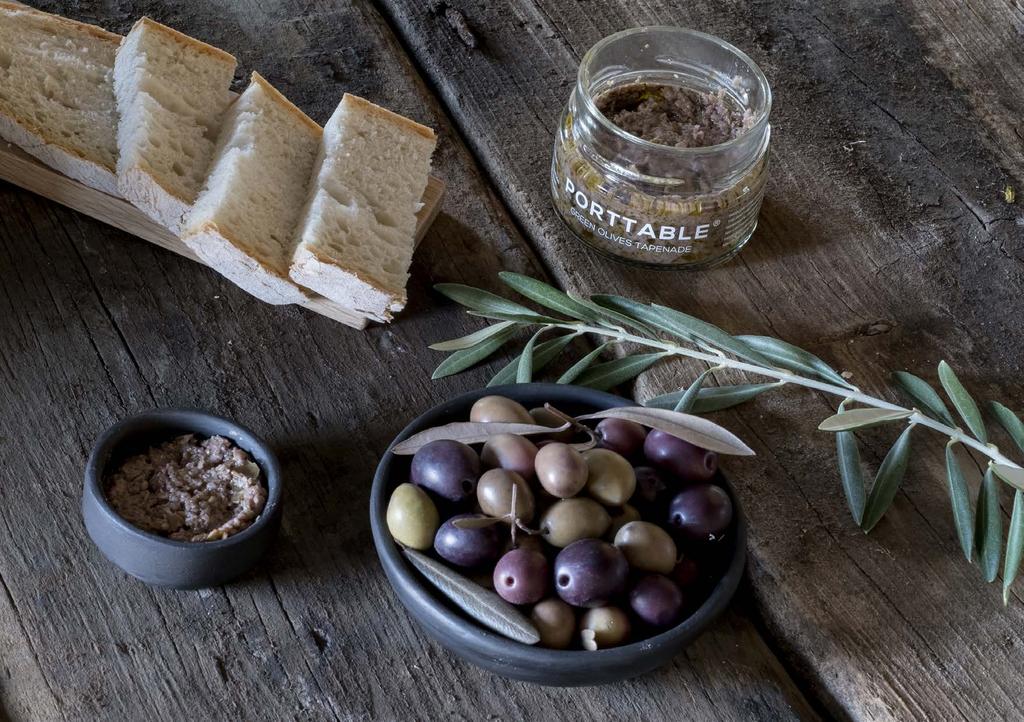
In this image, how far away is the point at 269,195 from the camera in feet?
4.60

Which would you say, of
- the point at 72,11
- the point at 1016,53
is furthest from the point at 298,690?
the point at 1016,53

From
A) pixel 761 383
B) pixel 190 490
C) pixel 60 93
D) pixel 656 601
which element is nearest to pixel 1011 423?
pixel 761 383

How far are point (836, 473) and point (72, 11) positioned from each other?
1263 millimetres

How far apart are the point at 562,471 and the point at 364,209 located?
51 centimetres

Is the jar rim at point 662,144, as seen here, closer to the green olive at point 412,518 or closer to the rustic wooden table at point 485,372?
the rustic wooden table at point 485,372

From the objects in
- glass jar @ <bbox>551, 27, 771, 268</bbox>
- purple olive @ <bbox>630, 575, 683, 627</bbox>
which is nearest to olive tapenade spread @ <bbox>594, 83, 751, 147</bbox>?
glass jar @ <bbox>551, 27, 771, 268</bbox>

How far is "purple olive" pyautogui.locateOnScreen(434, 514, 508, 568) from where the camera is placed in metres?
1.04

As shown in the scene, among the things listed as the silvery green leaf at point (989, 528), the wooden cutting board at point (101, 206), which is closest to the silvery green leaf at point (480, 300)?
the wooden cutting board at point (101, 206)

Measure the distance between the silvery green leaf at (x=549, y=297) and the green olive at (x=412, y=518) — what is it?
40 centimetres

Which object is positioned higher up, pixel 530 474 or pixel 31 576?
pixel 530 474

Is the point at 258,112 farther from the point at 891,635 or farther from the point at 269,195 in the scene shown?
the point at 891,635

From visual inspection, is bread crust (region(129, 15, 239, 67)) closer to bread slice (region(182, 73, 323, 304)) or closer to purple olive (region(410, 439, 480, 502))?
bread slice (region(182, 73, 323, 304))

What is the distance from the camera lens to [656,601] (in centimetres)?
103

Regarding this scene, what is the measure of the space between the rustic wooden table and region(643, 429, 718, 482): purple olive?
181mm
